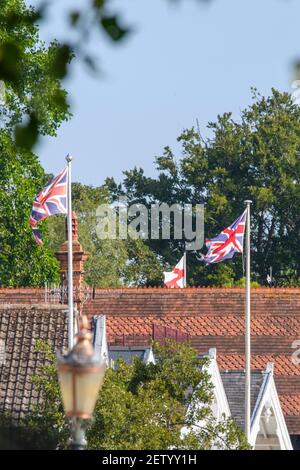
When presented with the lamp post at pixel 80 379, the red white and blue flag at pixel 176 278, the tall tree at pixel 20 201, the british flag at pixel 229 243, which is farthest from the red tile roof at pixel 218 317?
the lamp post at pixel 80 379

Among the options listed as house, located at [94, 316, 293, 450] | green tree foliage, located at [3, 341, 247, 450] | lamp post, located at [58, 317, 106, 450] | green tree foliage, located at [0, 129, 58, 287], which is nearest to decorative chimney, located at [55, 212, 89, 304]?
house, located at [94, 316, 293, 450]

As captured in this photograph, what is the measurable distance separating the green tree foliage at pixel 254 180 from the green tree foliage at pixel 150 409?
55.0 meters

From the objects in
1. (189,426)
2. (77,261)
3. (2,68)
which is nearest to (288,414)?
(77,261)

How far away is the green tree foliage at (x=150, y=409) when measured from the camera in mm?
29328

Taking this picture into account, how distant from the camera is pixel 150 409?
30.5 meters

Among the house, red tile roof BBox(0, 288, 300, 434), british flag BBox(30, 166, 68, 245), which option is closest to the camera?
the house

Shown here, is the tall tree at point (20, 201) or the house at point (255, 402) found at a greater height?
the tall tree at point (20, 201)

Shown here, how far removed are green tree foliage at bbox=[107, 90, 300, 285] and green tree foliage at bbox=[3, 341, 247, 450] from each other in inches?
2166

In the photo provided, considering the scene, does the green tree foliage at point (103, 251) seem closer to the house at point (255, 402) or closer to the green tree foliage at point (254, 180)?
the green tree foliage at point (254, 180)

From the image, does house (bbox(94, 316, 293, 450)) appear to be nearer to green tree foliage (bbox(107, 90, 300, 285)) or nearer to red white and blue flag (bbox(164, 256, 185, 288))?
red white and blue flag (bbox(164, 256, 185, 288))

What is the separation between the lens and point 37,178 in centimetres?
6344

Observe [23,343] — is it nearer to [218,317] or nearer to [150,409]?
[150,409]

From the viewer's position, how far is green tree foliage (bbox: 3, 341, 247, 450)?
29.3 meters

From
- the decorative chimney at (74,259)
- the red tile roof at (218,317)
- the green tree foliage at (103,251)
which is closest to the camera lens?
the decorative chimney at (74,259)
